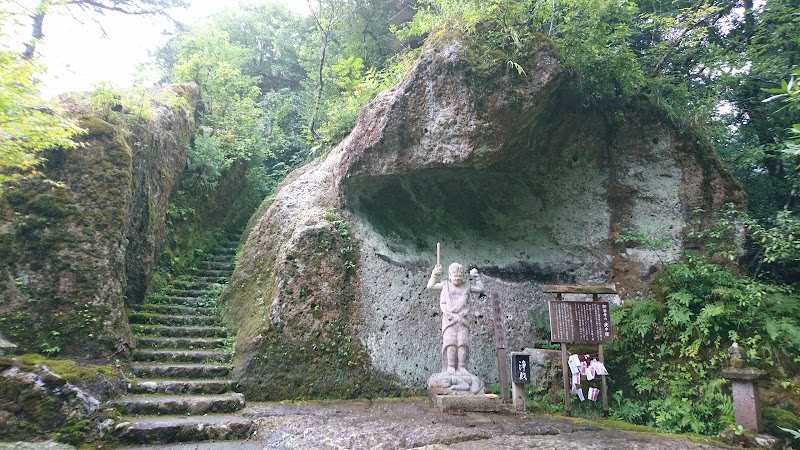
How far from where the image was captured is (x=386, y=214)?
32.2ft

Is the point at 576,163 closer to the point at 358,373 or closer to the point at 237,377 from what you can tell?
the point at 358,373

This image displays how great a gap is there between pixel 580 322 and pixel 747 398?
2303mm

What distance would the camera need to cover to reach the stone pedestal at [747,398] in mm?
5703

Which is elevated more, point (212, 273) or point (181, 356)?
point (212, 273)

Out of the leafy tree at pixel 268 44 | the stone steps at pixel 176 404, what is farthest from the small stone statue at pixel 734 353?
the leafy tree at pixel 268 44

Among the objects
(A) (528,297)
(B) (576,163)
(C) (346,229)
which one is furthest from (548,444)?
(B) (576,163)

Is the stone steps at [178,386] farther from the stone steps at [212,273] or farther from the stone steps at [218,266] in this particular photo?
the stone steps at [218,266]

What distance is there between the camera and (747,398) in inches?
228

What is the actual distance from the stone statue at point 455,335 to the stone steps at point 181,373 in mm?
3103

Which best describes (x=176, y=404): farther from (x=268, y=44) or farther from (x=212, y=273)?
(x=268, y=44)

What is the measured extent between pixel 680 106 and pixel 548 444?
7.98 meters

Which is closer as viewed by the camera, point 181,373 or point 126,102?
point 181,373

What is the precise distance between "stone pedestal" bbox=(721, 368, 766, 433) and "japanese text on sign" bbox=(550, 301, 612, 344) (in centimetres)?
173

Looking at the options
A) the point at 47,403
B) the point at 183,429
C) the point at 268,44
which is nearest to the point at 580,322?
the point at 183,429
